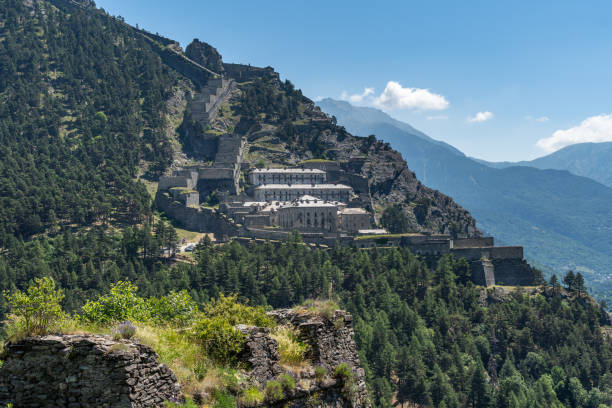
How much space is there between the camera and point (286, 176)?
13700 cm

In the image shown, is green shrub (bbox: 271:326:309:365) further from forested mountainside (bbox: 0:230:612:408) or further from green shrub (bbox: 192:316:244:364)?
forested mountainside (bbox: 0:230:612:408)

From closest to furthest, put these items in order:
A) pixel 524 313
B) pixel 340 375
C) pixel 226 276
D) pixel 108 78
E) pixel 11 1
Result: pixel 340 375, pixel 226 276, pixel 524 313, pixel 108 78, pixel 11 1

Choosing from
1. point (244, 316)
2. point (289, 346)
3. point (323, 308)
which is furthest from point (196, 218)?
point (289, 346)

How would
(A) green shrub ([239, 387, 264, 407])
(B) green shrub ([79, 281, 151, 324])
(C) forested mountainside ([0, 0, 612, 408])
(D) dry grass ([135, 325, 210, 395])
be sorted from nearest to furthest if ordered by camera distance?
(D) dry grass ([135, 325, 210, 395]) < (A) green shrub ([239, 387, 264, 407]) < (B) green shrub ([79, 281, 151, 324]) < (C) forested mountainside ([0, 0, 612, 408])

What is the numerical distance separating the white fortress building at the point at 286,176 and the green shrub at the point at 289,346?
121 metres

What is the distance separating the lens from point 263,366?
12.0 m

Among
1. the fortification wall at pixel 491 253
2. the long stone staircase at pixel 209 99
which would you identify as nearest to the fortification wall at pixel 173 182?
the long stone staircase at pixel 209 99

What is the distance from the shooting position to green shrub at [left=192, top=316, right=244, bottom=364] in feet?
38.5

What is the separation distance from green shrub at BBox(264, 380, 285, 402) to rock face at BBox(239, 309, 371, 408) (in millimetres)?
209

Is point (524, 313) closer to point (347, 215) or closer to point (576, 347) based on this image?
point (576, 347)

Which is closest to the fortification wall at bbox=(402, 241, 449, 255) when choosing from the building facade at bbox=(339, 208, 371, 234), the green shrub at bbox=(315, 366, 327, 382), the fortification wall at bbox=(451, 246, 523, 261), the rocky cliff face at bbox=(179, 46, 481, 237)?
the fortification wall at bbox=(451, 246, 523, 261)

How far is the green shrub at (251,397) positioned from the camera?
432 inches

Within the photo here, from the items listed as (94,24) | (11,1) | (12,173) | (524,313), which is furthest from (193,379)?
(11,1)

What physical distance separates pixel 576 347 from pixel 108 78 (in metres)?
156
